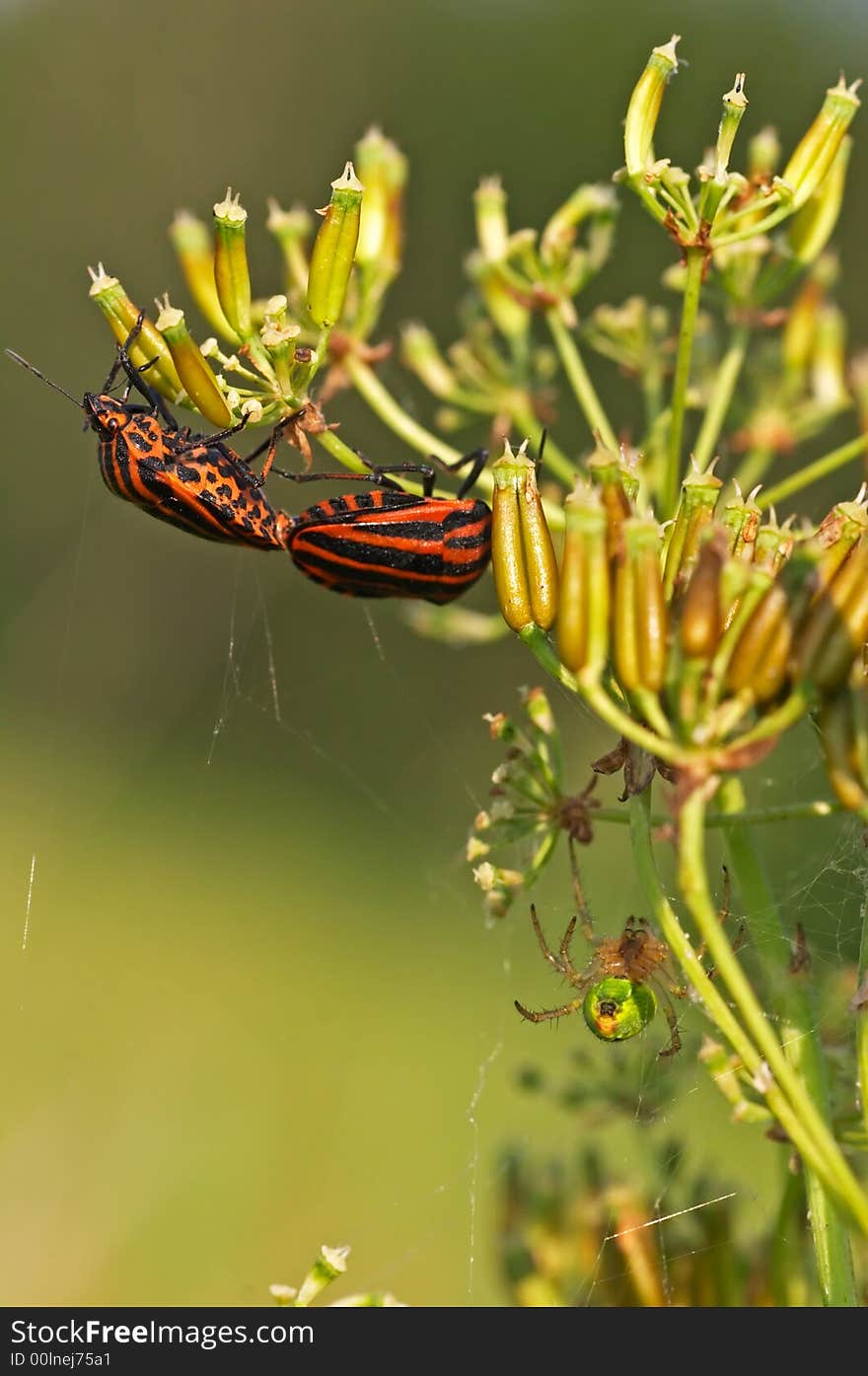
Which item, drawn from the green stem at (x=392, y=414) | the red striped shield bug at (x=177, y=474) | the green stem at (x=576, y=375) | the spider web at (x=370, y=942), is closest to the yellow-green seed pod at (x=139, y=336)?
the red striped shield bug at (x=177, y=474)

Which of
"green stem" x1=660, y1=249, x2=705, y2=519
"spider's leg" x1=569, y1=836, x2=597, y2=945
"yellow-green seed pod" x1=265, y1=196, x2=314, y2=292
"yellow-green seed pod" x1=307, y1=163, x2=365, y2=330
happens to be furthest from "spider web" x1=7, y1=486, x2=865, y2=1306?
"yellow-green seed pod" x1=307, y1=163, x2=365, y2=330

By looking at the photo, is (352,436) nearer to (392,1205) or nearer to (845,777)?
(392,1205)

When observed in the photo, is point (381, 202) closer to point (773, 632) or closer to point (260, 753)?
point (773, 632)

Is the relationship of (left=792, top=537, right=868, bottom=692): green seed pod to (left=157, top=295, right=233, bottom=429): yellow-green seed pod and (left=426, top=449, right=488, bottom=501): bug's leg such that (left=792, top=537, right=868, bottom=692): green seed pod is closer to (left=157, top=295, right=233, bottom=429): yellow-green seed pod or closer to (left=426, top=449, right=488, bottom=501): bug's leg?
(left=426, top=449, right=488, bottom=501): bug's leg

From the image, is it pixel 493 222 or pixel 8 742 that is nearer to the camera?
pixel 493 222

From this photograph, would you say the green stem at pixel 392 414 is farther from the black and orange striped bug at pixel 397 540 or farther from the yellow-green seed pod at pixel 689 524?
the yellow-green seed pod at pixel 689 524

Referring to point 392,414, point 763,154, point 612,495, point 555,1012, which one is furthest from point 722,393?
point 555,1012

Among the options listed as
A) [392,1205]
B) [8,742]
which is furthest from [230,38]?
[392,1205]
